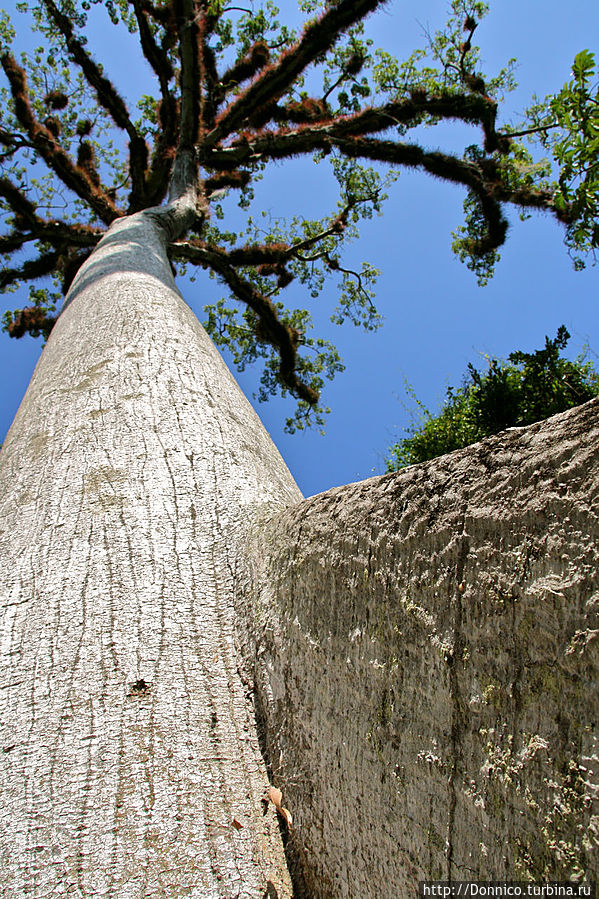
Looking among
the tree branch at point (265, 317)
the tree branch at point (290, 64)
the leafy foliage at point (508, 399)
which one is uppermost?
the tree branch at point (290, 64)

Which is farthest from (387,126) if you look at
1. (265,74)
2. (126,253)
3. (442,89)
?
(126,253)

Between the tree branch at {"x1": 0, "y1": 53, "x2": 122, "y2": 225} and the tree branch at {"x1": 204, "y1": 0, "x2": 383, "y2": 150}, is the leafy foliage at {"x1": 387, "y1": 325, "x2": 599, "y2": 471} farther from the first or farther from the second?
the tree branch at {"x1": 0, "y1": 53, "x2": 122, "y2": 225}

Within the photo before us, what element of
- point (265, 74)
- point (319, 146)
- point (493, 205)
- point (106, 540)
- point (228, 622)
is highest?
point (265, 74)

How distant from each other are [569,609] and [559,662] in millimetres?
53

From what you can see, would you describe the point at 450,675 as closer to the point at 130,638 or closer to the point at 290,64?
the point at 130,638

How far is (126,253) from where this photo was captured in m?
2.95

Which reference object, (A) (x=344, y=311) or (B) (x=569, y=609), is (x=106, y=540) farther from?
(A) (x=344, y=311)

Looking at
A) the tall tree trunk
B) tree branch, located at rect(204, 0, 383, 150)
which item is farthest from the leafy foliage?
tree branch, located at rect(204, 0, 383, 150)

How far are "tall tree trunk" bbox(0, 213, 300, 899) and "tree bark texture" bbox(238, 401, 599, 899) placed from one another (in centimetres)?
13

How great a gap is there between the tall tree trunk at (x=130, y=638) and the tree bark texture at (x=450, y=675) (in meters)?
0.13

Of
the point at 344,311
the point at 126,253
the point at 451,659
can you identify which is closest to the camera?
the point at 451,659

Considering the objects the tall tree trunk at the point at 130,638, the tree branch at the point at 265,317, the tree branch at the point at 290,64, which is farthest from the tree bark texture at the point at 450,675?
the tree branch at the point at 290,64

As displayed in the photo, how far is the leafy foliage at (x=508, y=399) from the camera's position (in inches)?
162

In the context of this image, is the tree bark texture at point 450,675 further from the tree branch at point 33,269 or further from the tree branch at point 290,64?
the tree branch at point 33,269
